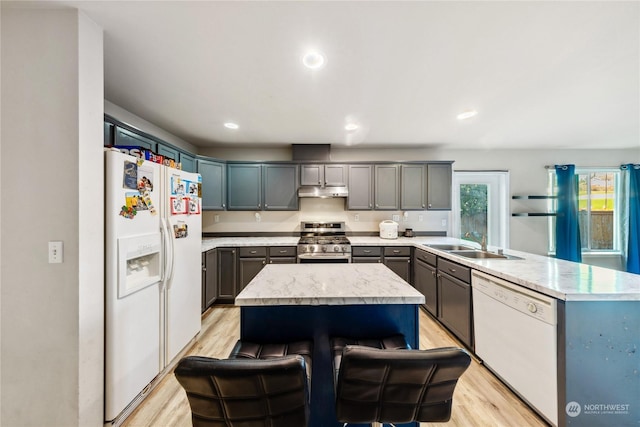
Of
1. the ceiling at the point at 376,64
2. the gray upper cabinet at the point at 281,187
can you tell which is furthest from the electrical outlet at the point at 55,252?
the gray upper cabinet at the point at 281,187

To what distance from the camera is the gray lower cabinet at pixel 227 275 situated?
11.4ft

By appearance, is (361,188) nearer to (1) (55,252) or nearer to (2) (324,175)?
(2) (324,175)

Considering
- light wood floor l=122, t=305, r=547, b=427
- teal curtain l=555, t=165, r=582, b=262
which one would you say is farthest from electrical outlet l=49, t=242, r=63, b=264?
teal curtain l=555, t=165, r=582, b=262

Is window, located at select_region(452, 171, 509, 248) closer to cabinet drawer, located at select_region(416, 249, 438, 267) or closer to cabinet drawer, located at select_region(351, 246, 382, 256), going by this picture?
cabinet drawer, located at select_region(416, 249, 438, 267)

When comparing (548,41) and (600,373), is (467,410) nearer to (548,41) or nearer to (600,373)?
(600,373)

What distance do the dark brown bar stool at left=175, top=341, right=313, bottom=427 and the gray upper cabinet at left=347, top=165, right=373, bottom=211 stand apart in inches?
129

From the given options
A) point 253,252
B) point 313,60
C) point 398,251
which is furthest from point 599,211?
point 253,252

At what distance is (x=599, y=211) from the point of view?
4309mm

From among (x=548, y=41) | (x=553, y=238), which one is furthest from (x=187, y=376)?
(x=553, y=238)

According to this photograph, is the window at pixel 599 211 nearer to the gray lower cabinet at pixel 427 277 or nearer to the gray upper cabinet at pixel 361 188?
the gray lower cabinet at pixel 427 277

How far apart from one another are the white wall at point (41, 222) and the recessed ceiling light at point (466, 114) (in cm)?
325

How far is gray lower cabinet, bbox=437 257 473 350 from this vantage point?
2293 mm

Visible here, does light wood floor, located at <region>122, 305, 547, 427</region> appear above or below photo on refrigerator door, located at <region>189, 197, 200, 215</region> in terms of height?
below

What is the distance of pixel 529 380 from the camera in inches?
64.8
